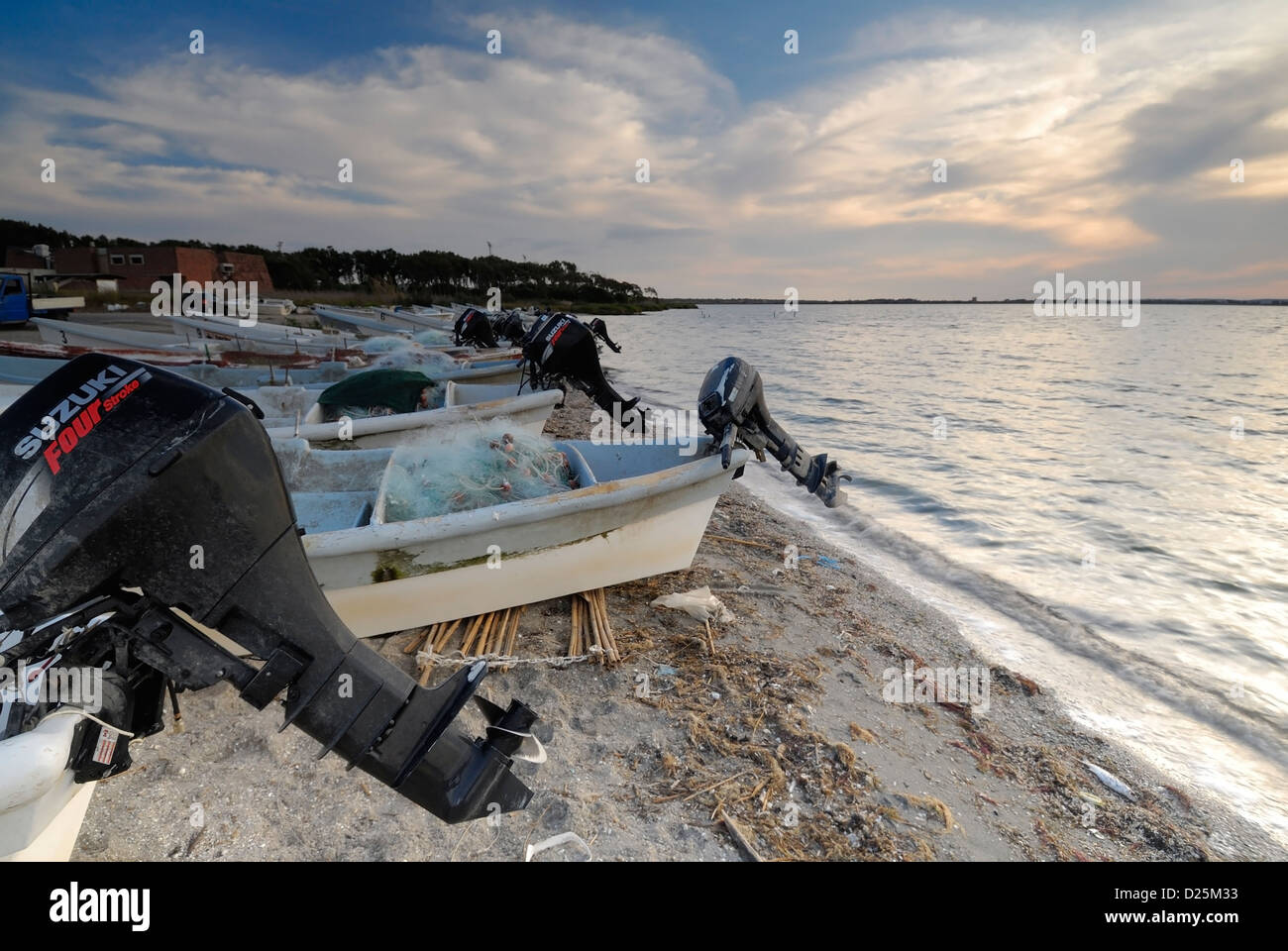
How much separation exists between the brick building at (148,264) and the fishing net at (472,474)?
163 feet

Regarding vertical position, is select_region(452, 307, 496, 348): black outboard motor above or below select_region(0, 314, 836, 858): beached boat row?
above

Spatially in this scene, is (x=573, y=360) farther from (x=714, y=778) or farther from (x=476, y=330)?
(x=476, y=330)

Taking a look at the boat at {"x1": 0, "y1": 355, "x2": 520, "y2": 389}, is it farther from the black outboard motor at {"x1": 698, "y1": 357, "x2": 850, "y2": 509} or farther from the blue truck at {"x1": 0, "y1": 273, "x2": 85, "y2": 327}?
the blue truck at {"x1": 0, "y1": 273, "x2": 85, "y2": 327}

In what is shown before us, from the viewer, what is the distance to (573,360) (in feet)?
22.4

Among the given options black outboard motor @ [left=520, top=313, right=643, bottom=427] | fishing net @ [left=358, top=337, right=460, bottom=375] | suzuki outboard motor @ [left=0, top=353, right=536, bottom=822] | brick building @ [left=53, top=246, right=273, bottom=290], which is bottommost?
suzuki outboard motor @ [left=0, top=353, right=536, bottom=822]

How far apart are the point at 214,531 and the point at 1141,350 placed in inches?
1637

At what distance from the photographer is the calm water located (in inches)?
164

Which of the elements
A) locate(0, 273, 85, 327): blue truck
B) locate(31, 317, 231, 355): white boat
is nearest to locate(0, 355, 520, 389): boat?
locate(31, 317, 231, 355): white boat

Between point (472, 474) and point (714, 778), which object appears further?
point (472, 474)

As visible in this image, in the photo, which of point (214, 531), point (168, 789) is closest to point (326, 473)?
point (168, 789)

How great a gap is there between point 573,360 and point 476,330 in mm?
7922

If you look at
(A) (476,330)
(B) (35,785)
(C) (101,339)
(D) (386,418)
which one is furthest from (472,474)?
(C) (101,339)

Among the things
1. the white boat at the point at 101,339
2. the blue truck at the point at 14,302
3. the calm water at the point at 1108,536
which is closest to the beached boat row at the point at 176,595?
the calm water at the point at 1108,536

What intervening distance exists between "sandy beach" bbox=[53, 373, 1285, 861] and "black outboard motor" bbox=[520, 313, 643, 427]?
3244mm
